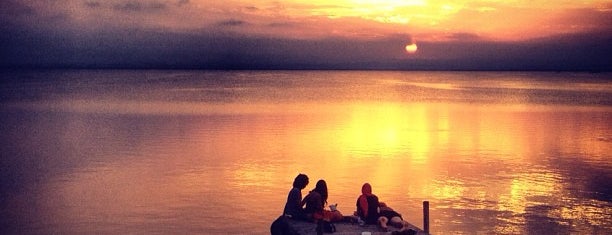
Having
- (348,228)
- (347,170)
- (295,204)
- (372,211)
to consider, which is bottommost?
(348,228)

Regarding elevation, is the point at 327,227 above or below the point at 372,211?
below

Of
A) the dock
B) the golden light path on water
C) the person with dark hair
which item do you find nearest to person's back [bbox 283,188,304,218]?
the person with dark hair

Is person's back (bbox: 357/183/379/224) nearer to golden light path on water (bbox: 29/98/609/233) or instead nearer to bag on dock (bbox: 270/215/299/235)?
bag on dock (bbox: 270/215/299/235)

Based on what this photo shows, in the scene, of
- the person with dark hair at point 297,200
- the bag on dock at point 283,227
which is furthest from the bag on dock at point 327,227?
the person with dark hair at point 297,200

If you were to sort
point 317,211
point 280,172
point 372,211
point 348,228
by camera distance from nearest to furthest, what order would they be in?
1. point 348,228
2. point 372,211
3. point 317,211
4. point 280,172

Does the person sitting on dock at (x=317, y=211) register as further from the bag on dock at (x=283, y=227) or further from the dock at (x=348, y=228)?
the bag on dock at (x=283, y=227)

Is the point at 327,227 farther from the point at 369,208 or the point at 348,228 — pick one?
the point at 369,208

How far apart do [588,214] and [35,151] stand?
2255cm

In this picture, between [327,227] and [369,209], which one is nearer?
[327,227]

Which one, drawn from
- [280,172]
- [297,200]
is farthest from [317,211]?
[280,172]

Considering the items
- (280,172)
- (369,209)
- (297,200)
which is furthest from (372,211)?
(280,172)

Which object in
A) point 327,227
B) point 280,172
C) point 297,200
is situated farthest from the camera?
point 280,172

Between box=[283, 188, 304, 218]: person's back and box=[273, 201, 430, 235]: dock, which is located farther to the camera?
box=[283, 188, 304, 218]: person's back

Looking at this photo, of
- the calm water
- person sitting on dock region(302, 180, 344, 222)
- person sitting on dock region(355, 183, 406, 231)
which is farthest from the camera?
the calm water
